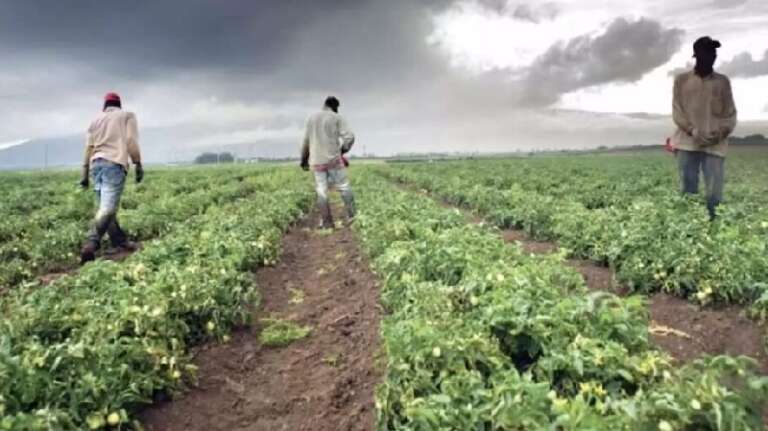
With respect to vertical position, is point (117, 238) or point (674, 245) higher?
point (674, 245)

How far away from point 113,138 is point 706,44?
7987mm

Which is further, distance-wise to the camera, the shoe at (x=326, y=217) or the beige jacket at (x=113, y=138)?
the shoe at (x=326, y=217)

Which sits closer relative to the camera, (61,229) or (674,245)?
(674,245)

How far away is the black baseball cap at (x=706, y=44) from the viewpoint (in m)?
8.03

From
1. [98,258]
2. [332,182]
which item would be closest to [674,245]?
[332,182]

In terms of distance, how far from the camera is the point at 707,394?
2666 mm

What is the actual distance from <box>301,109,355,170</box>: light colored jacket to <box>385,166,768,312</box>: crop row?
3420 mm

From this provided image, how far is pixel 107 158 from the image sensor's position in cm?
923

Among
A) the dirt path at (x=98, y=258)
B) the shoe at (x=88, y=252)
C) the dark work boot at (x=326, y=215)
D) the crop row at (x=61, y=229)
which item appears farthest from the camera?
the dark work boot at (x=326, y=215)

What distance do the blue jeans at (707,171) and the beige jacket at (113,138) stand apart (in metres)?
7.63

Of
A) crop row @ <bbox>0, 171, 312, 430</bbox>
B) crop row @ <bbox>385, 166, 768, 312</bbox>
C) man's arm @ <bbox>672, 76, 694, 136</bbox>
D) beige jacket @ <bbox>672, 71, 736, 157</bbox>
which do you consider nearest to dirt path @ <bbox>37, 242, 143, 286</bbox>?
crop row @ <bbox>0, 171, 312, 430</bbox>

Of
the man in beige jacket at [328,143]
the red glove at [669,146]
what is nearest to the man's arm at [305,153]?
the man in beige jacket at [328,143]

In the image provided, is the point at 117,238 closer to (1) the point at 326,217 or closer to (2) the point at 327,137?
(1) the point at 326,217

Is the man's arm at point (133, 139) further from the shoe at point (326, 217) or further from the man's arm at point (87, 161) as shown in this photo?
the shoe at point (326, 217)
